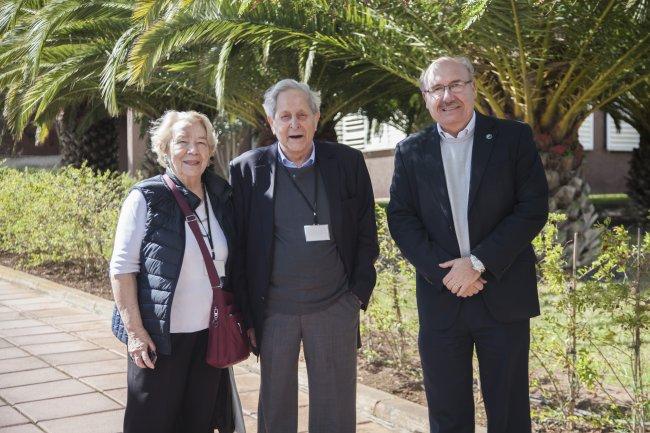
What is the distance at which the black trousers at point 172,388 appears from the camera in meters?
3.34

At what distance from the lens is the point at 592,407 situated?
4594 mm

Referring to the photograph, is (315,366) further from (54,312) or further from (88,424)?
(54,312)

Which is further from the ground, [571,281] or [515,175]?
[515,175]

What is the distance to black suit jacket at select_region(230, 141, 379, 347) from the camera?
351 centimetres

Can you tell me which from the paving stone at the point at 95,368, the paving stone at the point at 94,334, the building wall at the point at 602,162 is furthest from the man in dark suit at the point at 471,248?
the building wall at the point at 602,162

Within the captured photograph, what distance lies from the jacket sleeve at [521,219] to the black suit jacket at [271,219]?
57cm

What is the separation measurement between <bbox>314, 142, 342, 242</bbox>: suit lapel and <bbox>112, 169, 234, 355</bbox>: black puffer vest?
570 millimetres

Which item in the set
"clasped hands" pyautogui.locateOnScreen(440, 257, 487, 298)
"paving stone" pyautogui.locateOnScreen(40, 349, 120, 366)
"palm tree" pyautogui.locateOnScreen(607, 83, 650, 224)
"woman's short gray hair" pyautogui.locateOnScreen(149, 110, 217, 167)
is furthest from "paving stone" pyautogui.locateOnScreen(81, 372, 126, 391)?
"palm tree" pyautogui.locateOnScreen(607, 83, 650, 224)

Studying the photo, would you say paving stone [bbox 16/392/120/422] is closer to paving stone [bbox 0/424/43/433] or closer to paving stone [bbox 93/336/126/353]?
paving stone [bbox 0/424/43/433]

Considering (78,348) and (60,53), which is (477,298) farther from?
(60,53)

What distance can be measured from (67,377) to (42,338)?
1.45 metres

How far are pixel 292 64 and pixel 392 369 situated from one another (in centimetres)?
508

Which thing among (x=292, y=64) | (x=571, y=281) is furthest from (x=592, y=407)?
(x=292, y=64)

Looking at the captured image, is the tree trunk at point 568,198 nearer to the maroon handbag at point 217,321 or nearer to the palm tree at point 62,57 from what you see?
the palm tree at point 62,57
